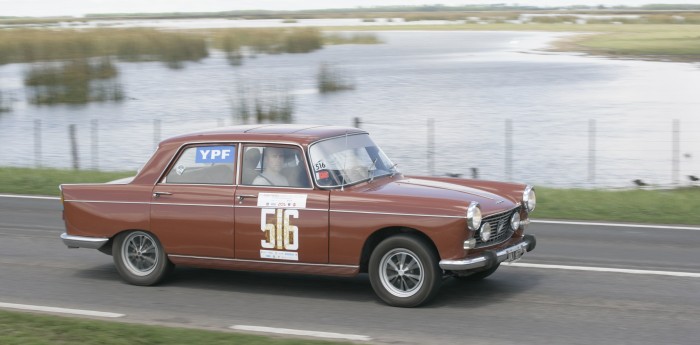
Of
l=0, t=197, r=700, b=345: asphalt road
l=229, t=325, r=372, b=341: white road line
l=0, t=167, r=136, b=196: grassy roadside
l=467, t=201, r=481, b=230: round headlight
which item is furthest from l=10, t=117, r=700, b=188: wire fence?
l=229, t=325, r=372, b=341: white road line

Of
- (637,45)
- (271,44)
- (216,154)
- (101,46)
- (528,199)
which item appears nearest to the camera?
(216,154)

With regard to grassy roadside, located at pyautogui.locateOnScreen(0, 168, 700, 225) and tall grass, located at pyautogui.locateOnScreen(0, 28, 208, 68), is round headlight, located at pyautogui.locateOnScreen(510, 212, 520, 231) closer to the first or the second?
grassy roadside, located at pyautogui.locateOnScreen(0, 168, 700, 225)

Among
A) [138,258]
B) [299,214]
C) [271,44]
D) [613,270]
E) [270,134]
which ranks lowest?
[613,270]

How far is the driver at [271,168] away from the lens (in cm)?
931

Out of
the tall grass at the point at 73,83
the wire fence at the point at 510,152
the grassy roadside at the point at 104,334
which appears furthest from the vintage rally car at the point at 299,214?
the tall grass at the point at 73,83

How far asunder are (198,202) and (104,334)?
2.02 metres

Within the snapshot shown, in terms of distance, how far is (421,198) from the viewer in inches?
345

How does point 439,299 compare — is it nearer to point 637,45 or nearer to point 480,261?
point 480,261

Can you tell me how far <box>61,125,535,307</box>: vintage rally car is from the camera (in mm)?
8695

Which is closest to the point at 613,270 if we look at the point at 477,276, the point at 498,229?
the point at 477,276

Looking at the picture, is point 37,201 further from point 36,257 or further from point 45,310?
point 45,310

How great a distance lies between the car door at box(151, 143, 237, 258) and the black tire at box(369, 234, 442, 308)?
4.73ft

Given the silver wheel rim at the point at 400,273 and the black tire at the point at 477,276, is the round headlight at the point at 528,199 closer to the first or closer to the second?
the black tire at the point at 477,276

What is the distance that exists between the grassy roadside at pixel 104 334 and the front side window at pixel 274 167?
5.92 feet
